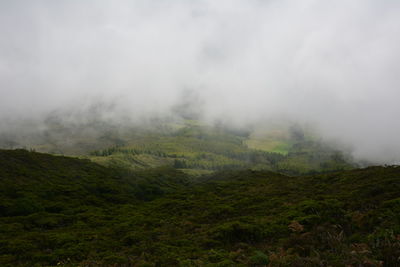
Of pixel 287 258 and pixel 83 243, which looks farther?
pixel 83 243

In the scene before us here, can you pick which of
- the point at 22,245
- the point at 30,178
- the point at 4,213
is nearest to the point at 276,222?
the point at 22,245

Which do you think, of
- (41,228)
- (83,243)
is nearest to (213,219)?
(83,243)

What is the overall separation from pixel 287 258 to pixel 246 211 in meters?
26.1

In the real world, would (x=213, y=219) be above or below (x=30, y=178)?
below

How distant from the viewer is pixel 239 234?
77.8 feet

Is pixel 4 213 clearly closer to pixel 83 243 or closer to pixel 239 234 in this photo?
pixel 83 243

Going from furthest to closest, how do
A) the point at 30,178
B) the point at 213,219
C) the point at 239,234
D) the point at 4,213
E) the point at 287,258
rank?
the point at 30,178
the point at 4,213
the point at 213,219
the point at 239,234
the point at 287,258

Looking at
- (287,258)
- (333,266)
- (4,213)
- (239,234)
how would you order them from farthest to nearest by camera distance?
1. (4,213)
2. (239,234)
3. (287,258)
4. (333,266)

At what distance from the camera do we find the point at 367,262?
10.2 meters

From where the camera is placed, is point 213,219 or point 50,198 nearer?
point 213,219

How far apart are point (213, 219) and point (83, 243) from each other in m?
17.8

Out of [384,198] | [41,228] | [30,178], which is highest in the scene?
[30,178]

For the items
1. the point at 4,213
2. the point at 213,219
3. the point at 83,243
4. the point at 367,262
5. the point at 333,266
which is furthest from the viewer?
the point at 4,213

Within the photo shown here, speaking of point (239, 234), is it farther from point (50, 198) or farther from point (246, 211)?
point (50, 198)
